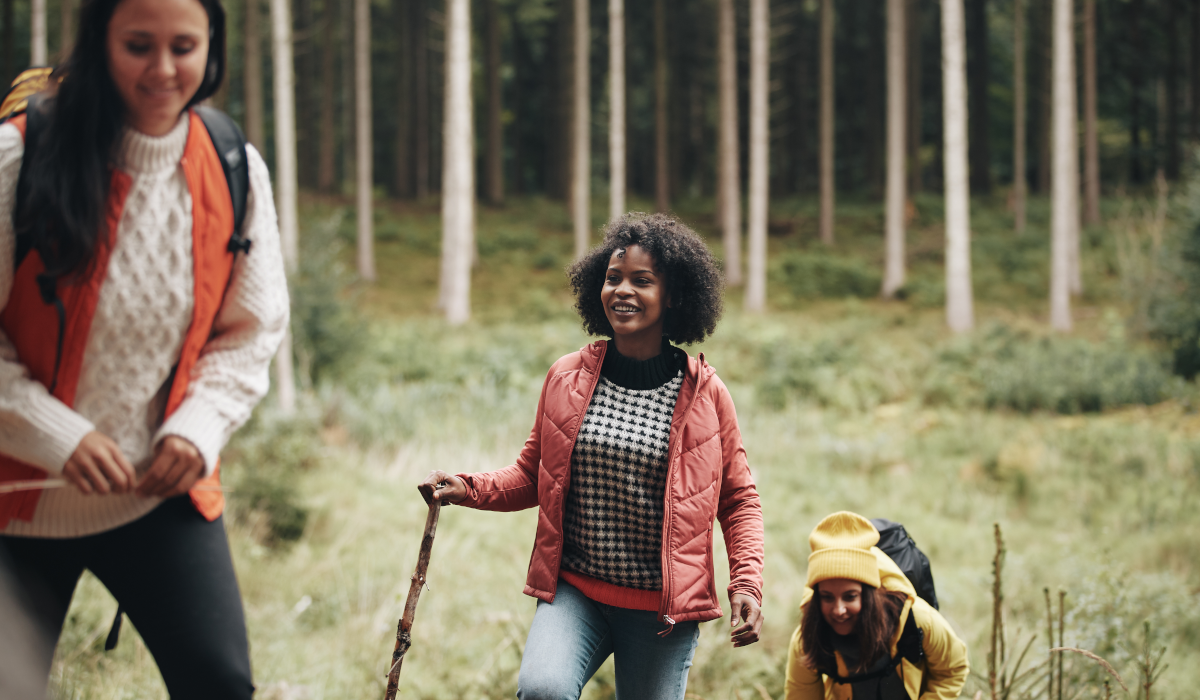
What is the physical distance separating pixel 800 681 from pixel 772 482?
5870 millimetres

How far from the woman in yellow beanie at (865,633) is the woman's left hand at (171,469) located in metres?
1.93

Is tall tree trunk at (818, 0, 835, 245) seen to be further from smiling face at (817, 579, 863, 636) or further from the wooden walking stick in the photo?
the wooden walking stick

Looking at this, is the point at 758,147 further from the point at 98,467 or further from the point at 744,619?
the point at 98,467

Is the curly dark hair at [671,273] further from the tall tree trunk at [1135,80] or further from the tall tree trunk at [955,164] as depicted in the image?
the tall tree trunk at [1135,80]

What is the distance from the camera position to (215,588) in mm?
1946

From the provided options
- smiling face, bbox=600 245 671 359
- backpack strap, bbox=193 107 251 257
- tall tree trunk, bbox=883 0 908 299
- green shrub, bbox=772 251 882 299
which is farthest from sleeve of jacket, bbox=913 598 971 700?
green shrub, bbox=772 251 882 299

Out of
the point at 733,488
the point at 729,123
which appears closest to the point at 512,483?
the point at 733,488

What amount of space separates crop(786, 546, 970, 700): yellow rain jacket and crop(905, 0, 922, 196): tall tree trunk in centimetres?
3057

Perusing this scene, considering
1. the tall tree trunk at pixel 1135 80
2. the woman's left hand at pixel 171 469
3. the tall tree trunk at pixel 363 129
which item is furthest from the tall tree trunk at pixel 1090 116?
the woman's left hand at pixel 171 469

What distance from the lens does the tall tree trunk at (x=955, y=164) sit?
56.4ft

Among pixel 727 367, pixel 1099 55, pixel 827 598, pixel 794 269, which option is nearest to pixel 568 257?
pixel 794 269

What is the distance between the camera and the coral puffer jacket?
238cm

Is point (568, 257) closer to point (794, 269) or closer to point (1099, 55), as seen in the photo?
point (794, 269)

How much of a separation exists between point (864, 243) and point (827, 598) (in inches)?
1012
